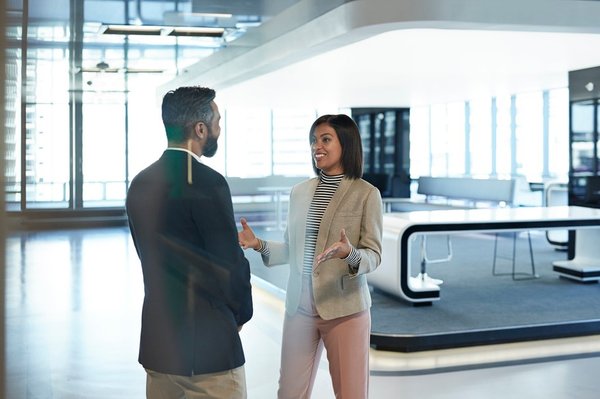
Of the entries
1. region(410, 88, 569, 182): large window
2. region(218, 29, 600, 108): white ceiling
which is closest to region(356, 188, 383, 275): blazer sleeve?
region(218, 29, 600, 108): white ceiling

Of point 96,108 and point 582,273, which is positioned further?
point 582,273

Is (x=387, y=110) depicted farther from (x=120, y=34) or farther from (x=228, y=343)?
(x=228, y=343)

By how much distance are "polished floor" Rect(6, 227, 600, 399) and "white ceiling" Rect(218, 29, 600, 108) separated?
1137 millimetres

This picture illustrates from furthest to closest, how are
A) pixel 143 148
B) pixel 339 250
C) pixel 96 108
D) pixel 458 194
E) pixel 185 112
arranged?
pixel 458 194 → pixel 96 108 → pixel 143 148 → pixel 339 250 → pixel 185 112

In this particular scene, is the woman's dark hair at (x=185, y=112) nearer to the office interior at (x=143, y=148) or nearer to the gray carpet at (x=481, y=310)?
the office interior at (x=143, y=148)

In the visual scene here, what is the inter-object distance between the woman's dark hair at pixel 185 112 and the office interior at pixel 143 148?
33cm

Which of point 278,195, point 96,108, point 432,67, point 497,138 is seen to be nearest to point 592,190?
point 432,67

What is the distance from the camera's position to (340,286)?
10.1 feet

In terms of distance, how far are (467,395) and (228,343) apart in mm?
2784

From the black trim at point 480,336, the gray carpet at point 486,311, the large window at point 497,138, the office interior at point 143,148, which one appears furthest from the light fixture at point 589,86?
the large window at point 497,138

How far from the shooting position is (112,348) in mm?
4039

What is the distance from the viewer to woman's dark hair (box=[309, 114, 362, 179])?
3.10 meters

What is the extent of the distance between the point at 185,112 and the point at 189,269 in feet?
1.63

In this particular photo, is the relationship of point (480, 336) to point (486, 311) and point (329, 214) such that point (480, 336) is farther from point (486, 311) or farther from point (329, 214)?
point (329, 214)
